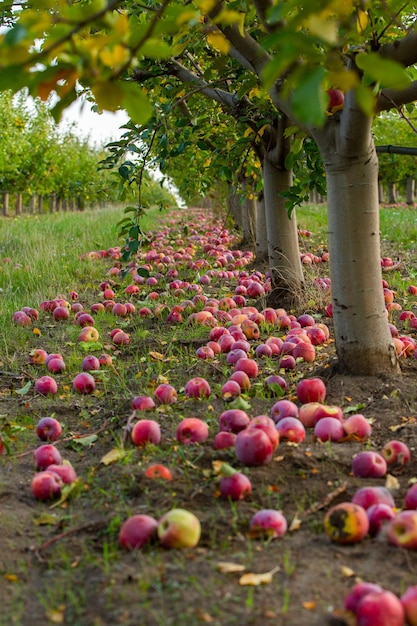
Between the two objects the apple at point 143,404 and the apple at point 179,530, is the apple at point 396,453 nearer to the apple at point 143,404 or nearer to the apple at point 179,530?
the apple at point 179,530

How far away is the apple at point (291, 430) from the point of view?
2.74 metres

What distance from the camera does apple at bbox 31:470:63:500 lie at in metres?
2.46

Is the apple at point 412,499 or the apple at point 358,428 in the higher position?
the apple at point 358,428

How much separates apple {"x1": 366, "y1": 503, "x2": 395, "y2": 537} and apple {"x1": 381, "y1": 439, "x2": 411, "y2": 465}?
53 centimetres

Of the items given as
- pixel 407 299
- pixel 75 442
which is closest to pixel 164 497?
pixel 75 442

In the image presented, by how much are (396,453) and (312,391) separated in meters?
0.76

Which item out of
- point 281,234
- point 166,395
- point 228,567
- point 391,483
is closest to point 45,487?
point 228,567

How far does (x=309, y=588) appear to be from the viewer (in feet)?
5.63

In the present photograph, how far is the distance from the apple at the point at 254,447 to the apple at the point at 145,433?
45cm

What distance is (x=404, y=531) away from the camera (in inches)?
74.8

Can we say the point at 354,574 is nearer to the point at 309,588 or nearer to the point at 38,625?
the point at 309,588

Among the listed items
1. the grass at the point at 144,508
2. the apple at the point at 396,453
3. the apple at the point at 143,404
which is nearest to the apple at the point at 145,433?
the grass at the point at 144,508

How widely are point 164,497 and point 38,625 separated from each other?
0.70 meters

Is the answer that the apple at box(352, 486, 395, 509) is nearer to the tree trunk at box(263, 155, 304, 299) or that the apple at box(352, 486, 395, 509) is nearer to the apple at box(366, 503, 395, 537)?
the apple at box(366, 503, 395, 537)
